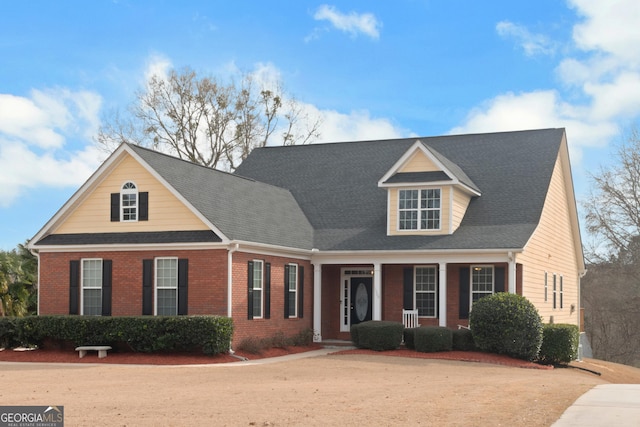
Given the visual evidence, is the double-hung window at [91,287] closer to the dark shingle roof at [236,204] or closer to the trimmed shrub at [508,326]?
the dark shingle roof at [236,204]

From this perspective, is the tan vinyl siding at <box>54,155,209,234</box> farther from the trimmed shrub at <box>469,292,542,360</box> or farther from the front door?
the trimmed shrub at <box>469,292,542,360</box>

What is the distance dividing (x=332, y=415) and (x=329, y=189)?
21214 mm

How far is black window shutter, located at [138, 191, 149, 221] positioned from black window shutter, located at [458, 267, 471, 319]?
1066 centimetres

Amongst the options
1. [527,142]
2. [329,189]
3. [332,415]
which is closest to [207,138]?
[329,189]

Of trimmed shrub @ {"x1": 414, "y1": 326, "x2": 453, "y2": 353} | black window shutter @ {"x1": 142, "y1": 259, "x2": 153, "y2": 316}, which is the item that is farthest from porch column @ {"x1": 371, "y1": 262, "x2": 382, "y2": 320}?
black window shutter @ {"x1": 142, "y1": 259, "x2": 153, "y2": 316}

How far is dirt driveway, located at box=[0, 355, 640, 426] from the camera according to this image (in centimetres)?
1208

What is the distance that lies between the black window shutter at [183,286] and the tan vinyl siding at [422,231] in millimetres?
7814

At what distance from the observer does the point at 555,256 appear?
3316 cm

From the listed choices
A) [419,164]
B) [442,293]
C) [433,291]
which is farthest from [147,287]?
[419,164]

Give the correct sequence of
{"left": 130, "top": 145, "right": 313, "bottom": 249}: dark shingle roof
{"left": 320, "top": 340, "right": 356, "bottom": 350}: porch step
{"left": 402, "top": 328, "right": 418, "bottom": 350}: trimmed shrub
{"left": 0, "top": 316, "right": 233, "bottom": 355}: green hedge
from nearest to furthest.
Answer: {"left": 0, "top": 316, "right": 233, "bottom": 355}: green hedge, {"left": 130, "top": 145, "right": 313, "bottom": 249}: dark shingle roof, {"left": 402, "top": 328, "right": 418, "bottom": 350}: trimmed shrub, {"left": 320, "top": 340, "right": 356, "bottom": 350}: porch step

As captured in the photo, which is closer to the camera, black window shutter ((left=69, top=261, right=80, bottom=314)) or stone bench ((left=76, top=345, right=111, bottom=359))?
stone bench ((left=76, top=345, right=111, bottom=359))

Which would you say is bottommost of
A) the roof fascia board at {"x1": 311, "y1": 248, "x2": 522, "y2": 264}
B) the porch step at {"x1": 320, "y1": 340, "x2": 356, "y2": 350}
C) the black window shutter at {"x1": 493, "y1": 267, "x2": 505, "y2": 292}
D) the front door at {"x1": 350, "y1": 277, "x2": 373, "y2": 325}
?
the porch step at {"x1": 320, "y1": 340, "x2": 356, "y2": 350}

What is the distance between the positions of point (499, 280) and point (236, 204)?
9065 millimetres

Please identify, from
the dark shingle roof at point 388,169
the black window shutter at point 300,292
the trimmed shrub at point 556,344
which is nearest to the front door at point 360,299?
the dark shingle roof at point 388,169
